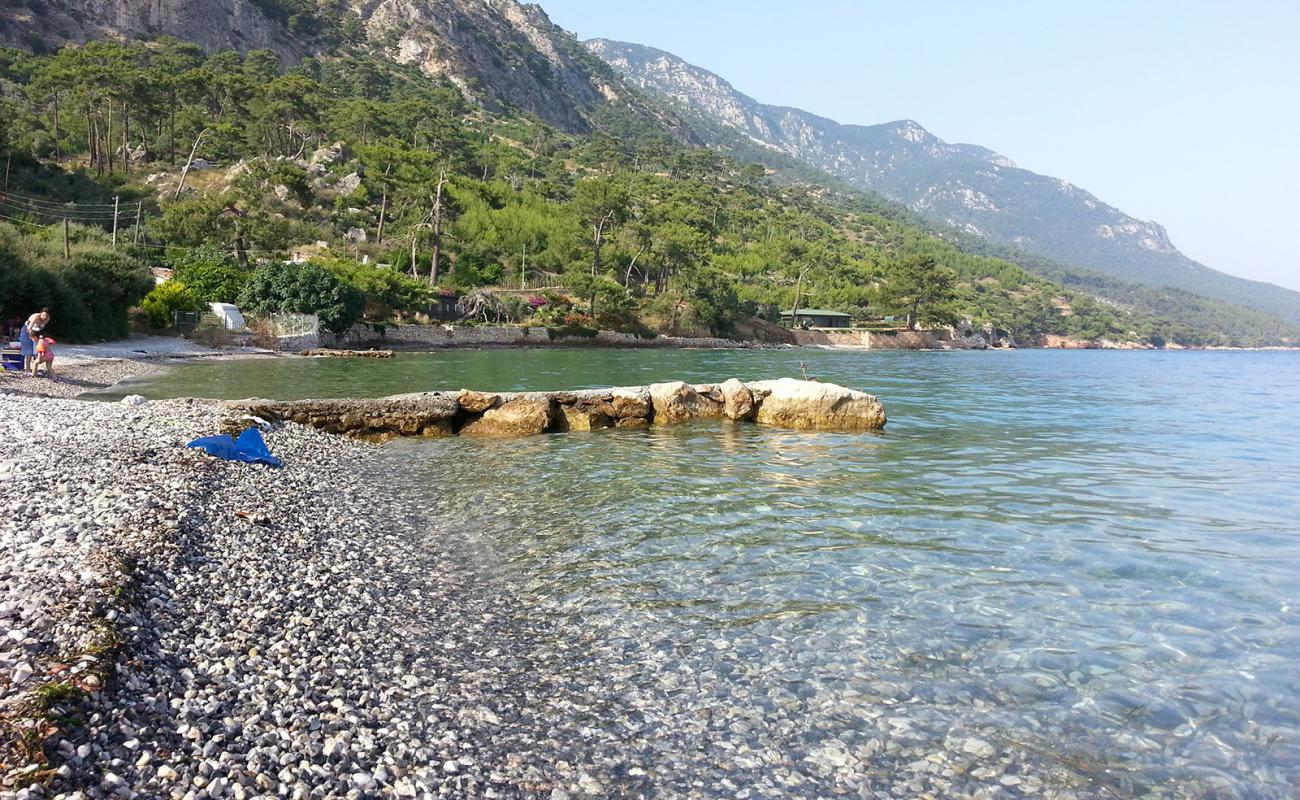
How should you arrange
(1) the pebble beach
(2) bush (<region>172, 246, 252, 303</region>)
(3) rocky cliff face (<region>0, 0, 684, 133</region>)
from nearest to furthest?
(1) the pebble beach < (2) bush (<region>172, 246, 252, 303</region>) < (3) rocky cliff face (<region>0, 0, 684, 133</region>)

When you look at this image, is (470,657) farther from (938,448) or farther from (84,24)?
(84,24)

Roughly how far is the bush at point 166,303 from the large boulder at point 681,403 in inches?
1533

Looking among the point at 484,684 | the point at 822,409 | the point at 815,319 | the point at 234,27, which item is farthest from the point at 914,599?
the point at 234,27

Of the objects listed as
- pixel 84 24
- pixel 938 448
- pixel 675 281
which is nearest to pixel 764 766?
pixel 938 448

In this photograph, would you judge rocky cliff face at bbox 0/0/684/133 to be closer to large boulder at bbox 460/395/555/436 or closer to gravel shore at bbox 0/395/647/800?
large boulder at bbox 460/395/555/436

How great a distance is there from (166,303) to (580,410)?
1523 inches

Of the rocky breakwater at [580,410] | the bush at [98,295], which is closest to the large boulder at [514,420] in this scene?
the rocky breakwater at [580,410]

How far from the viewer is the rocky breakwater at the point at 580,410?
733 inches

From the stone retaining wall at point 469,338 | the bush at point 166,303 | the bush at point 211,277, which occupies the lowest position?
the stone retaining wall at point 469,338

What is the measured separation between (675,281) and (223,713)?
85840mm

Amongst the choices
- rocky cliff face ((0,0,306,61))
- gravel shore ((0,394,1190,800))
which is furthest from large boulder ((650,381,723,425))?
rocky cliff face ((0,0,306,61))

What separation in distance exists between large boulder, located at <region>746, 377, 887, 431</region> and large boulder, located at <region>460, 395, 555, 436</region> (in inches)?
265

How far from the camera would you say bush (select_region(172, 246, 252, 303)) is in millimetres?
50119

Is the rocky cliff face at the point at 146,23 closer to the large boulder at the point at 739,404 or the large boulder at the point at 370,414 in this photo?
the large boulder at the point at 370,414
